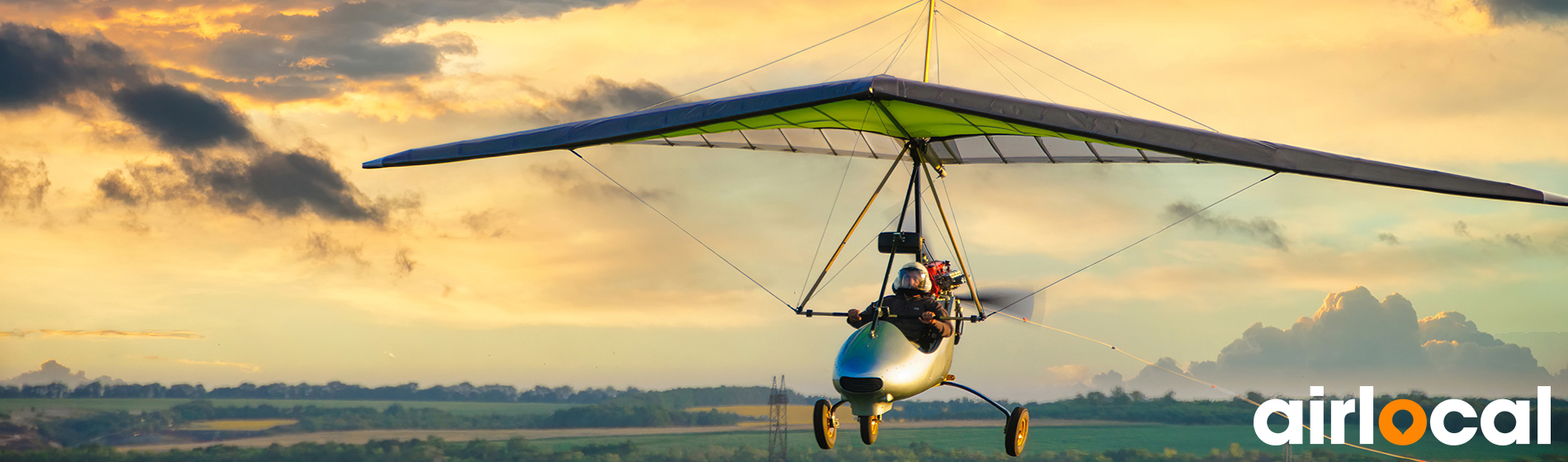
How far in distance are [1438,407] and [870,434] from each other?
42020mm

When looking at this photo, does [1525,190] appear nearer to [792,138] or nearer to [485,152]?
[792,138]

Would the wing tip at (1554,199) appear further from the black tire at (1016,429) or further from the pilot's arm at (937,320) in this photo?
the pilot's arm at (937,320)

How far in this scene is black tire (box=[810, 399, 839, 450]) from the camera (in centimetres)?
1822

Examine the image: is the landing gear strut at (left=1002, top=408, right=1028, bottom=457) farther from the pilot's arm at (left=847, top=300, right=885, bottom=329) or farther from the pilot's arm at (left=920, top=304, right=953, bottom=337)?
the pilot's arm at (left=847, top=300, right=885, bottom=329)

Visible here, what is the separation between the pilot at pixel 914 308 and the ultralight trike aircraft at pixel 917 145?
20 centimetres

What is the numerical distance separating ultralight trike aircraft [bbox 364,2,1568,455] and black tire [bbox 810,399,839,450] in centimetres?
2

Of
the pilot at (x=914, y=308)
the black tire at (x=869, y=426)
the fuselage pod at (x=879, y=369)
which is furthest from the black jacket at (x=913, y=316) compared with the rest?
the black tire at (x=869, y=426)

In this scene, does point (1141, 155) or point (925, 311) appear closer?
point (925, 311)

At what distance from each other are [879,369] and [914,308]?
5.54 ft

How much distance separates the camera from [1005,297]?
19453 millimetres

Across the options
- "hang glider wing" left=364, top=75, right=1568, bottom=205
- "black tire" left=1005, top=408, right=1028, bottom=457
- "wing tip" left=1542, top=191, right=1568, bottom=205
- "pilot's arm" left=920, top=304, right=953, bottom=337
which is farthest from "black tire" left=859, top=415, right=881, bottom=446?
"wing tip" left=1542, top=191, right=1568, bottom=205

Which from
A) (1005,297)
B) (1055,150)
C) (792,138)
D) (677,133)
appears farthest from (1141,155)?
(677,133)

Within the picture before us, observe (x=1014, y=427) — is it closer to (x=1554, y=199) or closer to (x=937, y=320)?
(x=937, y=320)

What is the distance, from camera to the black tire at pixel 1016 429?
1956cm
